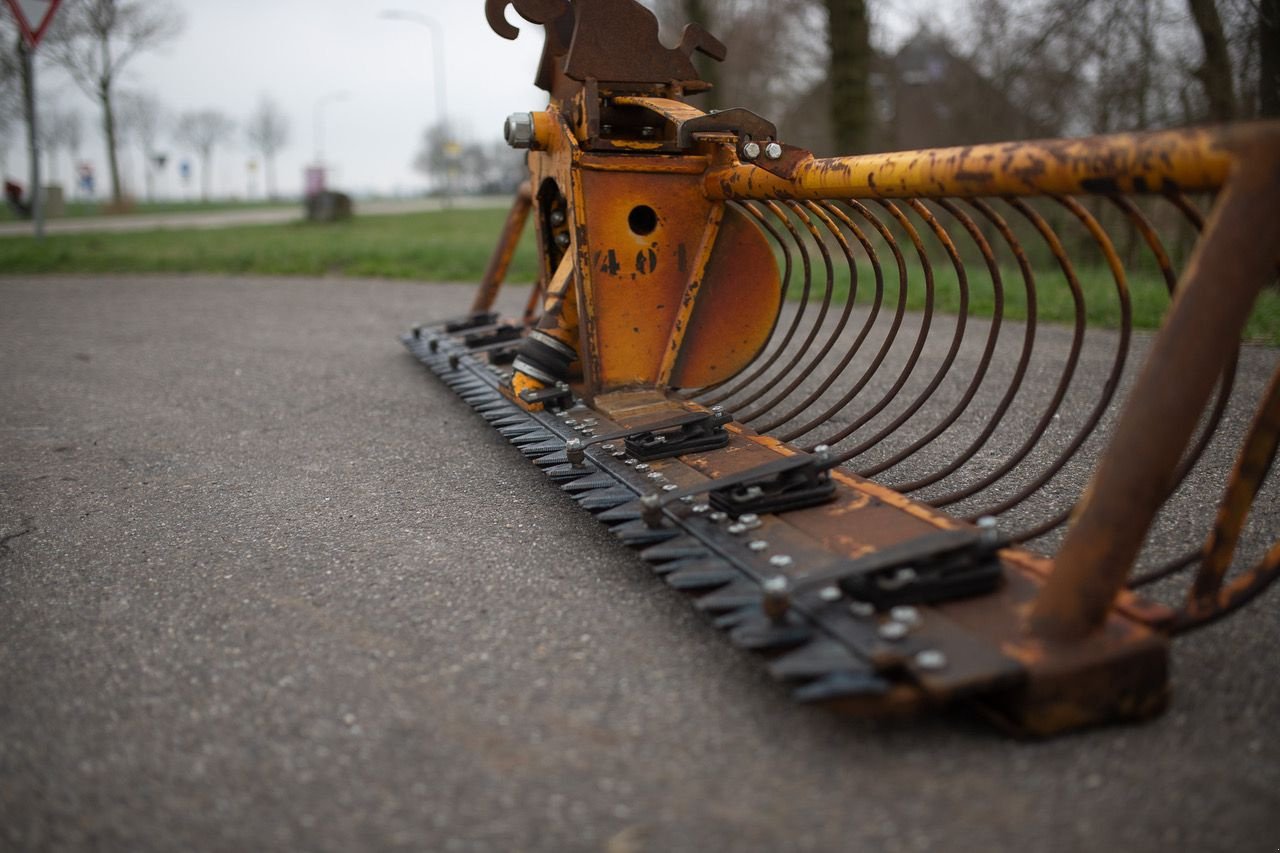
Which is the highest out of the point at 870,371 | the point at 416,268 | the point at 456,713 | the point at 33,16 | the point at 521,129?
the point at 33,16

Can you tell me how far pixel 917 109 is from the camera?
19.8 m

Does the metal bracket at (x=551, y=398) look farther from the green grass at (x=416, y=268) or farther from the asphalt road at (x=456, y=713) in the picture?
the green grass at (x=416, y=268)

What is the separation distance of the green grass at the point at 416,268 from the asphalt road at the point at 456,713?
15.6 feet

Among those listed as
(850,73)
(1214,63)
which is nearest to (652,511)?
(1214,63)

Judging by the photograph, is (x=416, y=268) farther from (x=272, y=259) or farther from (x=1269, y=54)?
(x=1269, y=54)

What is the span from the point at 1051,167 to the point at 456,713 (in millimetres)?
1737

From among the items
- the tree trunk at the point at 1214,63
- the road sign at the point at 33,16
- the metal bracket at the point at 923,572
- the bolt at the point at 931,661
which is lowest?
the bolt at the point at 931,661

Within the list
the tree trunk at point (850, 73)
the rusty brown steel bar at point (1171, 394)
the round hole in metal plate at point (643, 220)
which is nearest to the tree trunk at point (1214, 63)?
the tree trunk at point (850, 73)

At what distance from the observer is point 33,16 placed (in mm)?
9352

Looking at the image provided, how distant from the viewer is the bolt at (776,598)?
6.29 feet

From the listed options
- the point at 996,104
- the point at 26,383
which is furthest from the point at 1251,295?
the point at 996,104

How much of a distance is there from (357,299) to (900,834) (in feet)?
26.5

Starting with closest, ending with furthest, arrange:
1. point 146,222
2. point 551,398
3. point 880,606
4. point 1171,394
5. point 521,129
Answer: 1. point 1171,394
2. point 880,606
3. point 551,398
4. point 521,129
5. point 146,222

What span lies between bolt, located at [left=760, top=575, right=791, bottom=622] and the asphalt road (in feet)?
0.66
